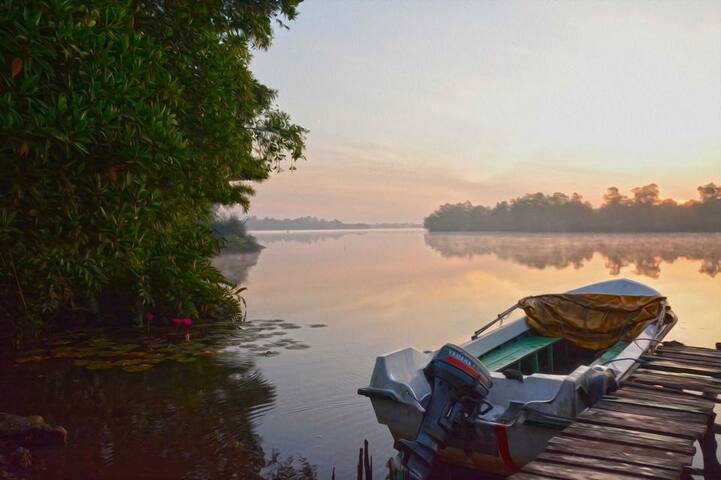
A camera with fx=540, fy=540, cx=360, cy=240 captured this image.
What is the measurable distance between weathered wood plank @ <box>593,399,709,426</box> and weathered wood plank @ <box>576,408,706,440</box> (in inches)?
4.4

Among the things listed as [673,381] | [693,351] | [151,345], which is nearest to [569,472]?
[673,381]

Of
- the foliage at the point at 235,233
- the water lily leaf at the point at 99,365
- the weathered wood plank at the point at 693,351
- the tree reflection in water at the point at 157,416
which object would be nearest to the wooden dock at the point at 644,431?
the weathered wood plank at the point at 693,351

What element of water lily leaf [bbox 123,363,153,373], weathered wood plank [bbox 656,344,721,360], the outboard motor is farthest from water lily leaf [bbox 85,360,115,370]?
weathered wood plank [bbox 656,344,721,360]

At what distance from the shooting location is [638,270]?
118 ft

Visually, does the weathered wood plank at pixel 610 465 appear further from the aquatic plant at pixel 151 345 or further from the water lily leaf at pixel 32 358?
the water lily leaf at pixel 32 358

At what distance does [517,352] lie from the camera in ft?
31.4

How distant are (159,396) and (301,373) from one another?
3.04 m

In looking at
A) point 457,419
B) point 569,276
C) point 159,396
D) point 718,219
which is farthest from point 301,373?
point 718,219

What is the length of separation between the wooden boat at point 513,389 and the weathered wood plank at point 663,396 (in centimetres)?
20

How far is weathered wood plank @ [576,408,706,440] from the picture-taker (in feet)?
16.7

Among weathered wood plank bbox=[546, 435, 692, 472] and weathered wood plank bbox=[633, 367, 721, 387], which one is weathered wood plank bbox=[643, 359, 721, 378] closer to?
weathered wood plank bbox=[633, 367, 721, 387]

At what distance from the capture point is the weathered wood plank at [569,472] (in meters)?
4.05

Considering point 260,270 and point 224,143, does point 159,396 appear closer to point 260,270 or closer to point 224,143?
point 224,143

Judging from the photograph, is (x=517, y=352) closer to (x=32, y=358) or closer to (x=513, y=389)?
(x=513, y=389)
